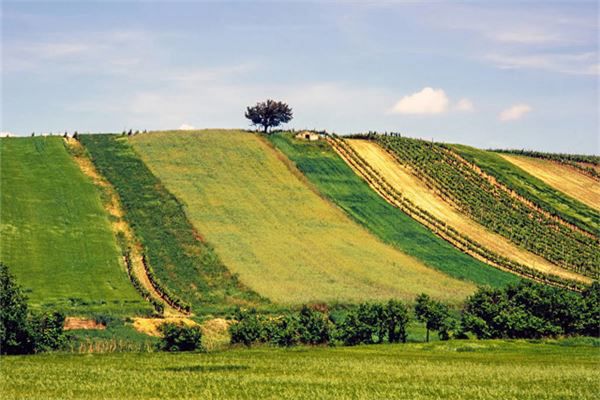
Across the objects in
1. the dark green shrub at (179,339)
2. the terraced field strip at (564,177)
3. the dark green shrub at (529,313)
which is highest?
the terraced field strip at (564,177)

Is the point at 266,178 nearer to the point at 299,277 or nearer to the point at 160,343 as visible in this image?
the point at 299,277

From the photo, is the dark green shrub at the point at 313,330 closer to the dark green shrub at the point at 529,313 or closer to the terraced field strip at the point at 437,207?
the dark green shrub at the point at 529,313

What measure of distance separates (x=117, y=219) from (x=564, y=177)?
288 feet

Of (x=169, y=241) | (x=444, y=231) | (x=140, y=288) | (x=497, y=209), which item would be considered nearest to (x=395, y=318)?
(x=140, y=288)

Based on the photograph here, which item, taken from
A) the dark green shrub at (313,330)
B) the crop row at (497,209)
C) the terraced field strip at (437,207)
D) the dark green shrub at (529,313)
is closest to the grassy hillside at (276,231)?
the terraced field strip at (437,207)

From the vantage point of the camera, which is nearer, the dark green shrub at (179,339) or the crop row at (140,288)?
the dark green shrub at (179,339)

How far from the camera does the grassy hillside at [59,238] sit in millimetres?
93188

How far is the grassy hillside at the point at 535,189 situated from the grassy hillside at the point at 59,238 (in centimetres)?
7071

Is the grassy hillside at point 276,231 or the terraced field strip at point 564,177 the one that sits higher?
the terraced field strip at point 564,177

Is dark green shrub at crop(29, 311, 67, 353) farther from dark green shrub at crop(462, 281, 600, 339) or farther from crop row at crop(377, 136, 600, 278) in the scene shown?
crop row at crop(377, 136, 600, 278)

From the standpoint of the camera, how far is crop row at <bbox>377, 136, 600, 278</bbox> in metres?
128

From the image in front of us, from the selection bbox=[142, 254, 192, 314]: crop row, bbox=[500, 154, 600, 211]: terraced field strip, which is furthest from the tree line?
bbox=[500, 154, 600, 211]: terraced field strip

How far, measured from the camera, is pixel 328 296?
101 m

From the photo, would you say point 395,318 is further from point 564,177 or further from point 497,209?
point 564,177
